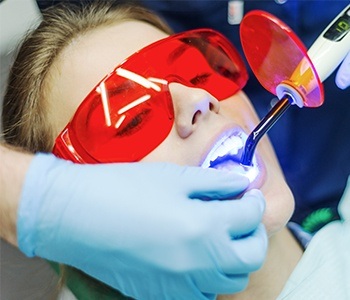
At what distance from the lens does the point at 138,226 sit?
107 cm

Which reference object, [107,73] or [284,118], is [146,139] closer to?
[107,73]

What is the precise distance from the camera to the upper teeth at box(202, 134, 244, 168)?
4.24 ft

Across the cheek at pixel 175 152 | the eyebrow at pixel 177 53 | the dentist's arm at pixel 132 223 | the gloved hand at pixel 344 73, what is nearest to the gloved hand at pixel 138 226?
the dentist's arm at pixel 132 223

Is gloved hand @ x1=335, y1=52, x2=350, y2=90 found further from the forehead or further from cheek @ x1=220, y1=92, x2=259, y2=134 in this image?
the forehead

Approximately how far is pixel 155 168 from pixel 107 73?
0.30 m

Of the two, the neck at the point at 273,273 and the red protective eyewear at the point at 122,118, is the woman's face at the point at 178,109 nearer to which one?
the red protective eyewear at the point at 122,118

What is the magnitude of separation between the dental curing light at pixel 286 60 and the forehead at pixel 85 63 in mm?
266

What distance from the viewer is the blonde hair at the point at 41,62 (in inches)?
56.1

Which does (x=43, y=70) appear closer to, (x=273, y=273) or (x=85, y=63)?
(x=85, y=63)

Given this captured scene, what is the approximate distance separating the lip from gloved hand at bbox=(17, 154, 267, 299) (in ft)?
0.51

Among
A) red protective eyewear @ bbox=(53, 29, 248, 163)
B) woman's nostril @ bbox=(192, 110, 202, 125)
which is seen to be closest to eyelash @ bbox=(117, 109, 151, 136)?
red protective eyewear @ bbox=(53, 29, 248, 163)

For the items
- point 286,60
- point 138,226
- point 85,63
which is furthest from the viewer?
point 85,63

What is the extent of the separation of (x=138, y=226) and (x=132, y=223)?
12 millimetres

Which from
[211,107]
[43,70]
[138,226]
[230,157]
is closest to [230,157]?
[230,157]
